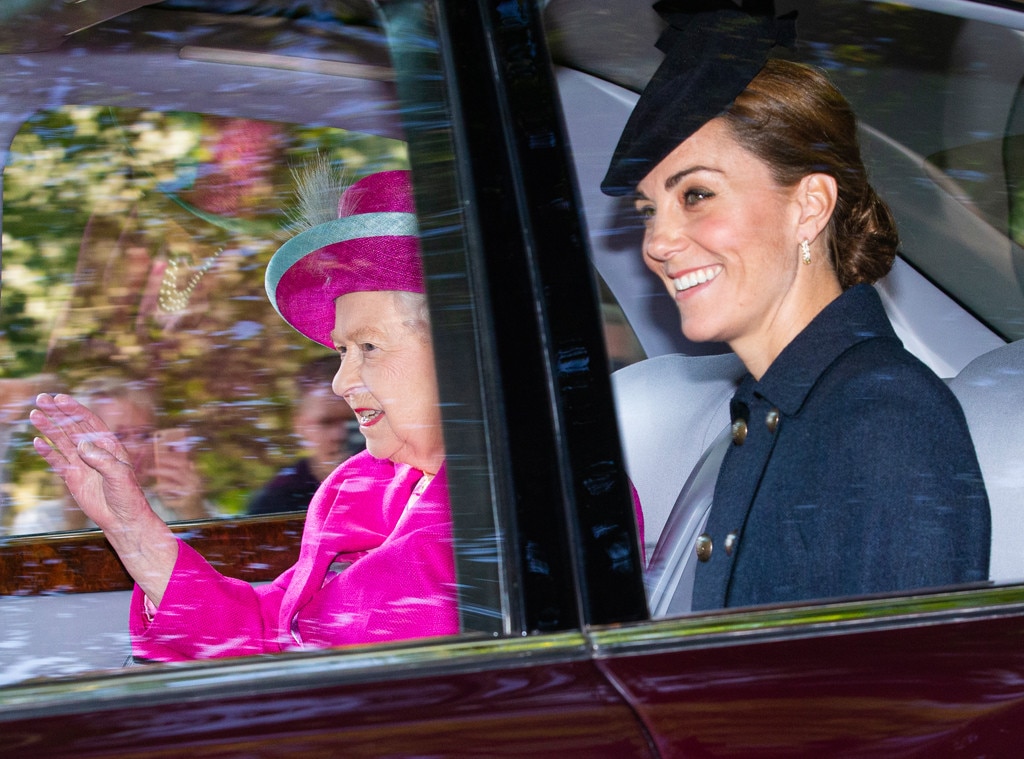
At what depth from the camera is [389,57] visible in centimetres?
125

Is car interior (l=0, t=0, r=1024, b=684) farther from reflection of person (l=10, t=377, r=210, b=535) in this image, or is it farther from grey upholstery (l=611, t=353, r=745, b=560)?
reflection of person (l=10, t=377, r=210, b=535)

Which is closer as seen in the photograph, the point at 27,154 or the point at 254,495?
the point at 254,495

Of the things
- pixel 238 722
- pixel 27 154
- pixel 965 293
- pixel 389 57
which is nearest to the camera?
pixel 238 722

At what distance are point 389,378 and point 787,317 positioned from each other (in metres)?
0.53

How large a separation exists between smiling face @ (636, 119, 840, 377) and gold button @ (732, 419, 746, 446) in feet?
0.43

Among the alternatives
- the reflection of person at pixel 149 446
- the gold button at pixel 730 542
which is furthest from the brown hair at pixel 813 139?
the reflection of person at pixel 149 446

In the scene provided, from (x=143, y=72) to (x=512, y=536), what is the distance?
82 centimetres

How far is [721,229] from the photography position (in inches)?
54.1

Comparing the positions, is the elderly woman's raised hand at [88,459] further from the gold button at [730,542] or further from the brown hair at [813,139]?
the brown hair at [813,139]

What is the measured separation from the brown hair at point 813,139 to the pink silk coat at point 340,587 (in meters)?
0.60

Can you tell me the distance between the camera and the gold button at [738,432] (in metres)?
1.47

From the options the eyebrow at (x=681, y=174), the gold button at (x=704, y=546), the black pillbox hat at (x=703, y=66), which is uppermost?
the black pillbox hat at (x=703, y=66)

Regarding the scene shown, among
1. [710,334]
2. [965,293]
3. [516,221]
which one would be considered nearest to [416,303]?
[516,221]

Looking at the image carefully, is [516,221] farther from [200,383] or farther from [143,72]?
[143,72]
